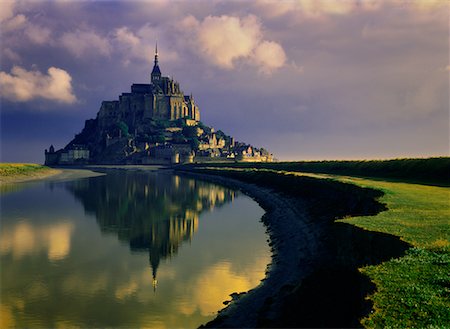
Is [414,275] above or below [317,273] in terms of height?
above

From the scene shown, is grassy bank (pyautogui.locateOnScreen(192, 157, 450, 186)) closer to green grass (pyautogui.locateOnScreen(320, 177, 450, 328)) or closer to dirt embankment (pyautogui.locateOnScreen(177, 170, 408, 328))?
dirt embankment (pyautogui.locateOnScreen(177, 170, 408, 328))

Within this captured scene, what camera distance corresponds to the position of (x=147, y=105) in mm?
189875

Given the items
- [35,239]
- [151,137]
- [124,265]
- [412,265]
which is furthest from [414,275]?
[151,137]

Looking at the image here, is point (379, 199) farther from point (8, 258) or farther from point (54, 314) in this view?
point (8, 258)

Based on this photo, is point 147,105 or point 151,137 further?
point 147,105

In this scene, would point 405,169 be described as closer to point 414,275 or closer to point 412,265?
point 412,265

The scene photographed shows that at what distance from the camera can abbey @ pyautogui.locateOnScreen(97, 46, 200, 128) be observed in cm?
19050

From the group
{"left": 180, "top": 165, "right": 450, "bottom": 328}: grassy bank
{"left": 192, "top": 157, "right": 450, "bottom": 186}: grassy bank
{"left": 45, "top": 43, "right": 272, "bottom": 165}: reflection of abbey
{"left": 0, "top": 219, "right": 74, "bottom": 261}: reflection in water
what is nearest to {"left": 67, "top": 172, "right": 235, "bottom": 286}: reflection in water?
{"left": 0, "top": 219, "right": 74, "bottom": 261}: reflection in water

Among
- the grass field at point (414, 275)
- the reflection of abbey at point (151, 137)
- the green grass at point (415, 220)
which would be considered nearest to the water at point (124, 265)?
the green grass at point (415, 220)

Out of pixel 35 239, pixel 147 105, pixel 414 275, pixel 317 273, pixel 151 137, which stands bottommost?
pixel 35 239

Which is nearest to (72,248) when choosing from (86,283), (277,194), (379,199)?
(86,283)

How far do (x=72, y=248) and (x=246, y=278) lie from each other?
10751 millimetres

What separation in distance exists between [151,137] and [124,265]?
532 feet

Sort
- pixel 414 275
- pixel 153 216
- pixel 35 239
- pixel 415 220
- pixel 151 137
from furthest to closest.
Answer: pixel 151 137 → pixel 153 216 → pixel 35 239 → pixel 415 220 → pixel 414 275
